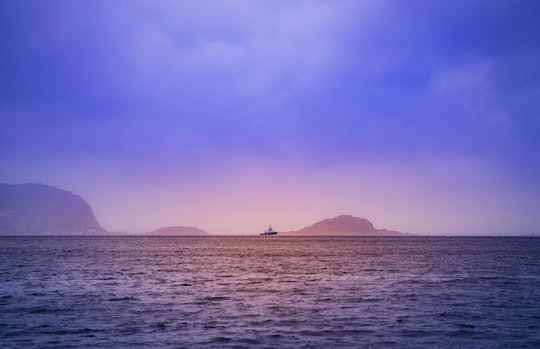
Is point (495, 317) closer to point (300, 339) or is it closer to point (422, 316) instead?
point (422, 316)

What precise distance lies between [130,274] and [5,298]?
23.6m

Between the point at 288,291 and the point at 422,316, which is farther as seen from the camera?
the point at 288,291

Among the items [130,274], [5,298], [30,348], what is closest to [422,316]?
[30,348]

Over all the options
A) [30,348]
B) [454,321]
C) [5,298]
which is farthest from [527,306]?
[5,298]

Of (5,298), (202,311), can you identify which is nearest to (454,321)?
(202,311)

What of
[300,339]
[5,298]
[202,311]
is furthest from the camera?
[5,298]

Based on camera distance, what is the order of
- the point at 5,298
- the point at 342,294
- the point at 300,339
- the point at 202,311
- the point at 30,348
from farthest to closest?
the point at 342,294, the point at 5,298, the point at 202,311, the point at 300,339, the point at 30,348

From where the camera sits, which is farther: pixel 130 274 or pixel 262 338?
pixel 130 274

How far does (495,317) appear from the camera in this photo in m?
32.4

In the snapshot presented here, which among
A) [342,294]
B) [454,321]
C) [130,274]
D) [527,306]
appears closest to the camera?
[454,321]

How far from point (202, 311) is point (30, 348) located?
12.4m

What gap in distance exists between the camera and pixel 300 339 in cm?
2548

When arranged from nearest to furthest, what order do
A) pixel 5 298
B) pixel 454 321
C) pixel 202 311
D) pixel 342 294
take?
1. pixel 454 321
2. pixel 202 311
3. pixel 5 298
4. pixel 342 294

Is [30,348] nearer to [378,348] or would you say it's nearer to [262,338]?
[262,338]
